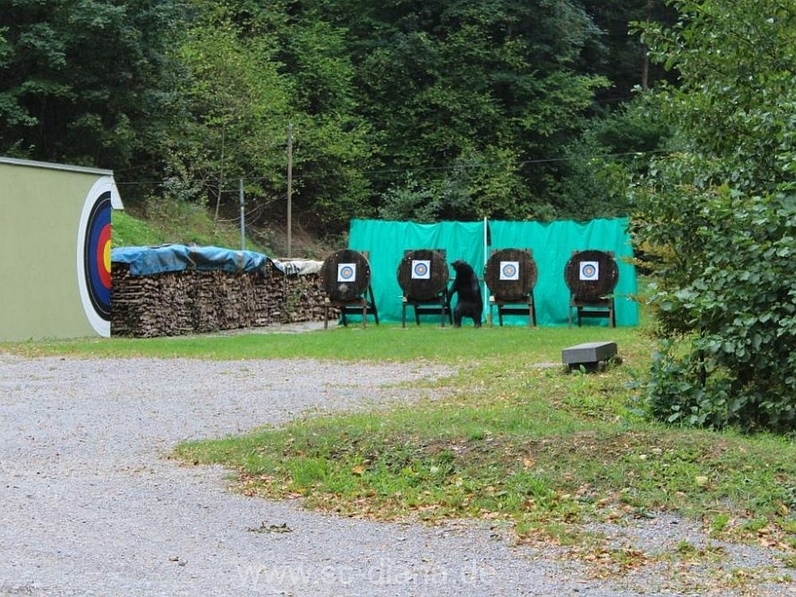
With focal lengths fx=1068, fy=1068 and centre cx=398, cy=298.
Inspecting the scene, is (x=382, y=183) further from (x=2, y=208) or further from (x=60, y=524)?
(x=60, y=524)

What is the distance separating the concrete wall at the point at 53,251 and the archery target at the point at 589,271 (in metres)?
9.94

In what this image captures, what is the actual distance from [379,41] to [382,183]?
6.58 metres

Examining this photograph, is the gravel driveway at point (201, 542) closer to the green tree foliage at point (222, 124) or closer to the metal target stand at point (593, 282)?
the metal target stand at point (593, 282)

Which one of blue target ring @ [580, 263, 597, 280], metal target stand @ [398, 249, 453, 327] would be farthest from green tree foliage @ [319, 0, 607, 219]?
blue target ring @ [580, 263, 597, 280]

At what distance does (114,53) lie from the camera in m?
32.5

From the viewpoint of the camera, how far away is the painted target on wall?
2122 centimetres

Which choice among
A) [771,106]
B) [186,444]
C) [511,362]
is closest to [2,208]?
[511,362]

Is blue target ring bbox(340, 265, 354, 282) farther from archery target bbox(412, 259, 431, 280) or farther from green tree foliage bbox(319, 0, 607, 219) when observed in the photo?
green tree foliage bbox(319, 0, 607, 219)

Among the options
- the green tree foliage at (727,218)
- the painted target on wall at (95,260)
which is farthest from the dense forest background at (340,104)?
the green tree foliage at (727,218)

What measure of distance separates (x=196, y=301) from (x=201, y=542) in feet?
58.3

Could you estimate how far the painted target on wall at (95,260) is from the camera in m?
21.2

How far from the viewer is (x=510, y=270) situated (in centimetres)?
2323

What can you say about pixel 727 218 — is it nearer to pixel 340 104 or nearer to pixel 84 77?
pixel 84 77

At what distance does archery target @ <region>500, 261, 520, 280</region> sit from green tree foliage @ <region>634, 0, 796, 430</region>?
1193cm
